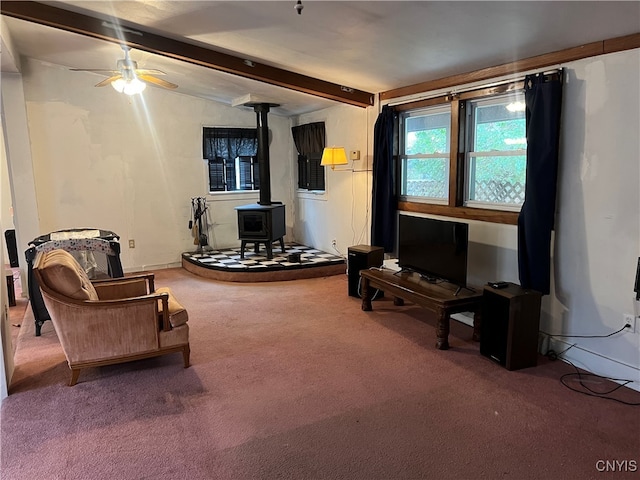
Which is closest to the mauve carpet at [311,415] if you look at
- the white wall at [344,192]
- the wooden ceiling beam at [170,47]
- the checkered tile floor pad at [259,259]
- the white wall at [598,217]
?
the white wall at [598,217]

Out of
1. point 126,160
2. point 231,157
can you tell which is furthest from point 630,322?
point 126,160

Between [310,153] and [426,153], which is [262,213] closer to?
[310,153]

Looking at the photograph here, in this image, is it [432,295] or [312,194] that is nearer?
[432,295]

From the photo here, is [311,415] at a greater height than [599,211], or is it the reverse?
[599,211]

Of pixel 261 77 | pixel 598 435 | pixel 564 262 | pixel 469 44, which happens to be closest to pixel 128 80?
pixel 261 77

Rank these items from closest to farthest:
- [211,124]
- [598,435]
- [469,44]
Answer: [598,435], [469,44], [211,124]

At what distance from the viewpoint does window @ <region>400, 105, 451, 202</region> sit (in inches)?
184

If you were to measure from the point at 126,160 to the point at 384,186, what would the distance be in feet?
12.1

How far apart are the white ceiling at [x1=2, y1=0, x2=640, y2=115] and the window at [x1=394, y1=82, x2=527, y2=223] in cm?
33

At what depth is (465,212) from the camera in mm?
4301

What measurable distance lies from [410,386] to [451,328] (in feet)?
4.18

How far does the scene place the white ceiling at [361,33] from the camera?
2779mm

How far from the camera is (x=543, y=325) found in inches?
142

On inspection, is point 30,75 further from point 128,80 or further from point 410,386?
point 410,386
